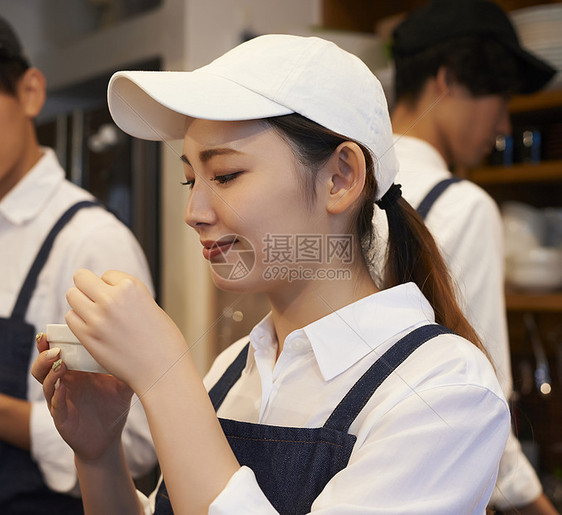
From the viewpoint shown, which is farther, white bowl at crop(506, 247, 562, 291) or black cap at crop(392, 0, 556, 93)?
white bowl at crop(506, 247, 562, 291)

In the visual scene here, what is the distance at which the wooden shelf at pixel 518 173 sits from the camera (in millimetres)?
1644

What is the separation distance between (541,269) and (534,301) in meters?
0.08

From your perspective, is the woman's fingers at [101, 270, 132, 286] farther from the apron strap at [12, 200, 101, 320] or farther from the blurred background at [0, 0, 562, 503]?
the blurred background at [0, 0, 562, 503]

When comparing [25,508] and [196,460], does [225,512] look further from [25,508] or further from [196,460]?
[25,508]

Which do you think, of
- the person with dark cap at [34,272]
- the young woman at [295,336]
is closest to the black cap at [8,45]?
the person with dark cap at [34,272]

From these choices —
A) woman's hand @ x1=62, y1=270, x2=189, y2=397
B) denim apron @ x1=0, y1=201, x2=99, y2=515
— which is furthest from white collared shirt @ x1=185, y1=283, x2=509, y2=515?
denim apron @ x1=0, y1=201, x2=99, y2=515

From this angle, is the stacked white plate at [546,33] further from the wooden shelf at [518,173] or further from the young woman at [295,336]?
the young woman at [295,336]

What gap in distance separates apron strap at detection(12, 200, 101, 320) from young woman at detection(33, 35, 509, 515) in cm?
39

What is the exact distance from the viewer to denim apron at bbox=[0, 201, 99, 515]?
0.97 meters

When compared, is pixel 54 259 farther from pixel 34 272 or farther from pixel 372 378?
pixel 372 378

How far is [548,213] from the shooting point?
5.69 feet

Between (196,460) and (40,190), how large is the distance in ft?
2.30

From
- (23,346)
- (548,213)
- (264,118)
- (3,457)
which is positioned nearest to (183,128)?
(264,118)

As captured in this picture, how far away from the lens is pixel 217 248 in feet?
1.96
